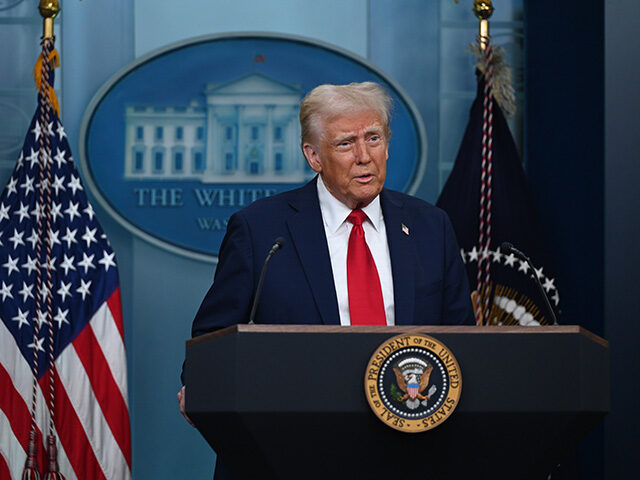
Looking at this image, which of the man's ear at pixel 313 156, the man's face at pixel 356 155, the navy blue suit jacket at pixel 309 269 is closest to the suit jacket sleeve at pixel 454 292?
the navy blue suit jacket at pixel 309 269

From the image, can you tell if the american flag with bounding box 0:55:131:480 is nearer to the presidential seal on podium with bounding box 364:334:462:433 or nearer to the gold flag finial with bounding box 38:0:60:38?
the gold flag finial with bounding box 38:0:60:38

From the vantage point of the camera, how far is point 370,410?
5.61 feet

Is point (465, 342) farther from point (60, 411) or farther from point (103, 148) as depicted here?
point (103, 148)

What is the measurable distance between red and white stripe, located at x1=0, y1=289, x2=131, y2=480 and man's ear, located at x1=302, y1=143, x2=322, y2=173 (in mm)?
1362

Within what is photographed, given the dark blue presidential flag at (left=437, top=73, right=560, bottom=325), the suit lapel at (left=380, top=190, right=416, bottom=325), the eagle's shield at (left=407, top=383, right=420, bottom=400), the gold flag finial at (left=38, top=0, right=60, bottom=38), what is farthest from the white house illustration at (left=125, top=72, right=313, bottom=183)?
the eagle's shield at (left=407, top=383, right=420, bottom=400)

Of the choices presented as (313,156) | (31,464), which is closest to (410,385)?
(313,156)

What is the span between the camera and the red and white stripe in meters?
3.37

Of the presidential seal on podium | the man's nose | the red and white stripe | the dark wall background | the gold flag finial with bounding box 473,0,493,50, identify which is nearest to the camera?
the presidential seal on podium

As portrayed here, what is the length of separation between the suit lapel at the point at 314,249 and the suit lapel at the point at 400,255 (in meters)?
0.15

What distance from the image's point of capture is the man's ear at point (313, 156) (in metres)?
2.45

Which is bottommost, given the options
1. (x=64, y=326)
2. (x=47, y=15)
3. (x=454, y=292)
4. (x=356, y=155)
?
(x=64, y=326)

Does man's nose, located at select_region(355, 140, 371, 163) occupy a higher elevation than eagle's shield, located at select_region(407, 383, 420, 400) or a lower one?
higher

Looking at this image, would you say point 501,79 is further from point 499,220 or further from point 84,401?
point 84,401

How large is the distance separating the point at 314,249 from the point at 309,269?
0.20 ft
